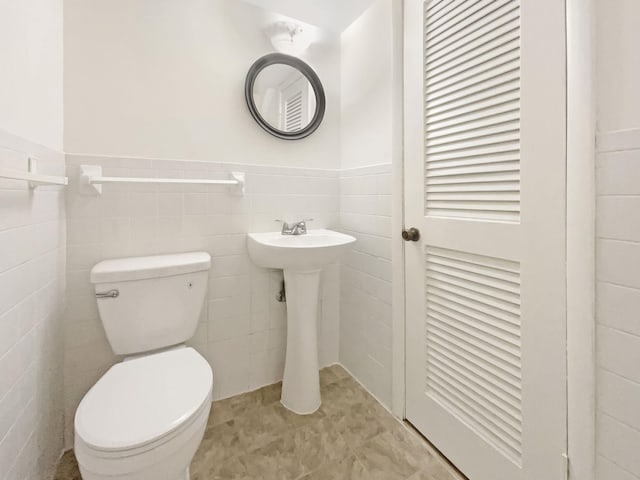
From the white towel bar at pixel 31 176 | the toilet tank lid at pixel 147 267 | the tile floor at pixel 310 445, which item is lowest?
the tile floor at pixel 310 445

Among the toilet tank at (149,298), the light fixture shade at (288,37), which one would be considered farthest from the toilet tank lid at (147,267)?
the light fixture shade at (288,37)

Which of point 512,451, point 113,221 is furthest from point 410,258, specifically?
point 113,221

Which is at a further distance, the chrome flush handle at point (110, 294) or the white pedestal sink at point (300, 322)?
the white pedestal sink at point (300, 322)

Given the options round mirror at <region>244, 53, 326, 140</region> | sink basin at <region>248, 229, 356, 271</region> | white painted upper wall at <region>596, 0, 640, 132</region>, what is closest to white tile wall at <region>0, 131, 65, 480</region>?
sink basin at <region>248, 229, 356, 271</region>

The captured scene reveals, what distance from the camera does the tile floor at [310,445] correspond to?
1.21m

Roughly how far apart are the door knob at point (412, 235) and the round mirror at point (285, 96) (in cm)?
85

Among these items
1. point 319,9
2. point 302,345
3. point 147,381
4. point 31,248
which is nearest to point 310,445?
point 302,345

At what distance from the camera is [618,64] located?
74 centimetres

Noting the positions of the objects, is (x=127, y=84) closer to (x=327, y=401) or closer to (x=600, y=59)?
(x=600, y=59)

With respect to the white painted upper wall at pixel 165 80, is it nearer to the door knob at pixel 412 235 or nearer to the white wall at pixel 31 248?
the white wall at pixel 31 248

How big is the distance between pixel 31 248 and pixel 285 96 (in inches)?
53.2

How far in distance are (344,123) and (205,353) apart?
153 cm

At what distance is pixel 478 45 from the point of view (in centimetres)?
108

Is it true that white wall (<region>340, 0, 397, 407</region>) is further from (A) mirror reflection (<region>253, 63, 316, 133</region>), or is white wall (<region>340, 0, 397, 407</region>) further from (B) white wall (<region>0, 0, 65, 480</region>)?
(B) white wall (<region>0, 0, 65, 480</region>)
